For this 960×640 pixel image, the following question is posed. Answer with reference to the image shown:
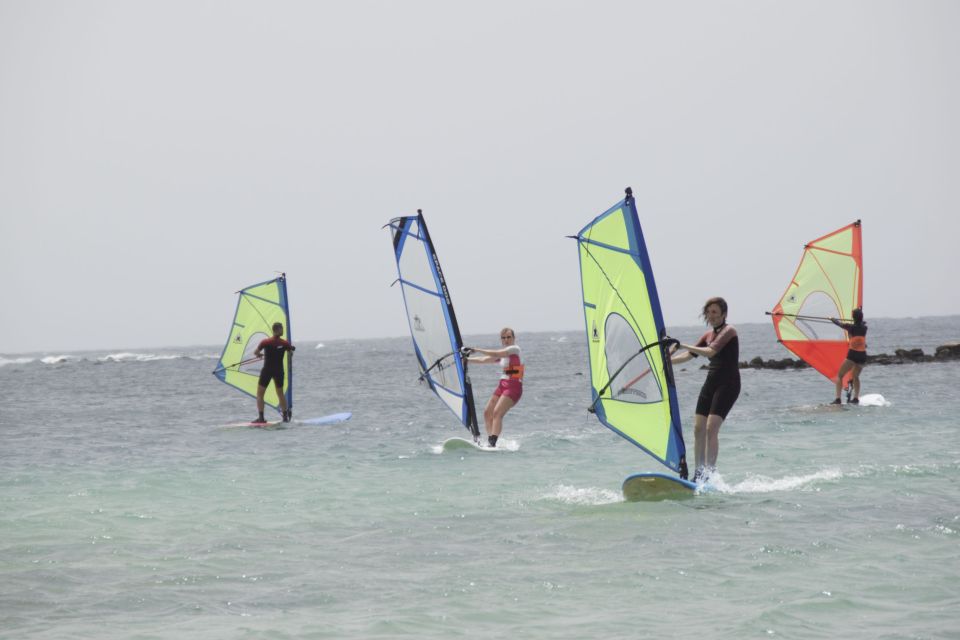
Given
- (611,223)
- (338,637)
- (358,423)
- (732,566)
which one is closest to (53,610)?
(338,637)

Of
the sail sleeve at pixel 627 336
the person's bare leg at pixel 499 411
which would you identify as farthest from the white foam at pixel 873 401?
the sail sleeve at pixel 627 336

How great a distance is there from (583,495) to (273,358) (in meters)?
9.88

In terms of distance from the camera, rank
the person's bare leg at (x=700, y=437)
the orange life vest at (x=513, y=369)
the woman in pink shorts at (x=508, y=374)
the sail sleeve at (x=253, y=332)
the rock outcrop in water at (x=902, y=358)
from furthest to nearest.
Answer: the rock outcrop in water at (x=902, y=358) → the sail sleeve at (x=253, y=332) → the orange life vest at (x=513, y=369) → the woman in pink shorts at (x=508, y=374) → the person's bare leg at (x=700, y=437)

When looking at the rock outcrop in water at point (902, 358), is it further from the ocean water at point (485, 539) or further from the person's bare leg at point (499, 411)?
the person's bare leg at point (499, 411)

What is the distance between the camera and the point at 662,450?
940 cm

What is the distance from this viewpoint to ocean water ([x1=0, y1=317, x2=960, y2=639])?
5.96 metres

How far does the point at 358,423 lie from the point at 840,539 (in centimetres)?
1373

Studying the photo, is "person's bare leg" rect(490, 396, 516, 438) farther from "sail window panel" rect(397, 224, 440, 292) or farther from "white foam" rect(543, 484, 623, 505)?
"white foam" rect(543, 484, 623, 505)

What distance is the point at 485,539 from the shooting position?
8148 mm

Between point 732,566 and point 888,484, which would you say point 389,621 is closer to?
point 732,566

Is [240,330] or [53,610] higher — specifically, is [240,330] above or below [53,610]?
above

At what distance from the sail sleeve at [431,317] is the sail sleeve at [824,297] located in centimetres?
787

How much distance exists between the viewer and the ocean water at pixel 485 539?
235 inches

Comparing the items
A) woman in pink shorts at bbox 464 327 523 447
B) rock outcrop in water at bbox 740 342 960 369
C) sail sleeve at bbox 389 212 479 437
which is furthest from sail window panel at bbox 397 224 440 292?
rock outcrop in water at bbox 740 342 960 369
